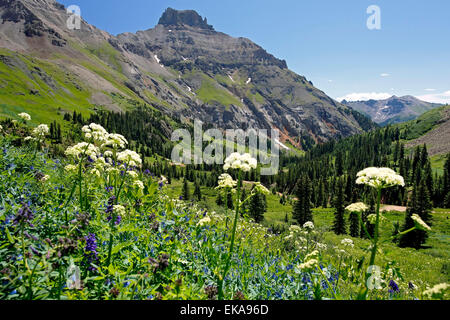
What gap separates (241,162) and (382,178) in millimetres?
2115

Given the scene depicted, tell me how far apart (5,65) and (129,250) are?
779 feet

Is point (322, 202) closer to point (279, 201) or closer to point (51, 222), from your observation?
point (279, 201)

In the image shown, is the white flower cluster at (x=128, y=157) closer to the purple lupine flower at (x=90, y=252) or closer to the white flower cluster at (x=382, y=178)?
the purple lupine flower at (x=90, y=252)

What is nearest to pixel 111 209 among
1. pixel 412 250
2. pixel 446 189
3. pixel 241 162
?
pixel 241 162

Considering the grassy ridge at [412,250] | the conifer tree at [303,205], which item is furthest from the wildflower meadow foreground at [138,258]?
the conifer tree at [303,205]

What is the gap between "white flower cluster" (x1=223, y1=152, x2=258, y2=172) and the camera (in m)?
3.75

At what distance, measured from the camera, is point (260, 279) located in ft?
14.5

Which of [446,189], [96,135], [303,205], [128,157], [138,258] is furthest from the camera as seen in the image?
[446,189]

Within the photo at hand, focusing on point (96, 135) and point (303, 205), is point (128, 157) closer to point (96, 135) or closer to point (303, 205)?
point (96, 135)

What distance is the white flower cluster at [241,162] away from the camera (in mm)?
3752

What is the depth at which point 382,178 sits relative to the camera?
3.33 m

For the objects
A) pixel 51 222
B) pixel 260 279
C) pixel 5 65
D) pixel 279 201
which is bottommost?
pixel 279 201
